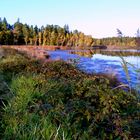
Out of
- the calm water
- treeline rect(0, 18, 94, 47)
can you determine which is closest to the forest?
treeline rect(0, 18, 94, 47)

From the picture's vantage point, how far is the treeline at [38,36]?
12381cm

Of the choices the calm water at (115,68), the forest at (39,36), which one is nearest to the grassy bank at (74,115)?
the calm water at (115,68)

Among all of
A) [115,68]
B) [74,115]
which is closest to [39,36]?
[115,68]

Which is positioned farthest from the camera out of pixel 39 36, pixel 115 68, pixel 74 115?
pixel 39 36

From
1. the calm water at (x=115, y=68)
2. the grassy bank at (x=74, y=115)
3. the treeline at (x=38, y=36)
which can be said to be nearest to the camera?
the grassy bank at (x=74, y=115)

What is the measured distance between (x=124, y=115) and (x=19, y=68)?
8.41 metres

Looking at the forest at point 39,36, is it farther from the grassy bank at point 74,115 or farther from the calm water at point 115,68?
the grassy bank at point 74,115

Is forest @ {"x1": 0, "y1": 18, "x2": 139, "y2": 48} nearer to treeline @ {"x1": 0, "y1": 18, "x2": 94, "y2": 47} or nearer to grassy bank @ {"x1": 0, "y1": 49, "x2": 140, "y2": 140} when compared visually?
treeline @ {"x1": 0, "y1": 18, "x2": 94, "y2": 47}

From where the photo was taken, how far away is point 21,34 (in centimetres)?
13888

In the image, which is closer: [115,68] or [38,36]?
[115,68]

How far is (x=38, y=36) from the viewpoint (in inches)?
5773

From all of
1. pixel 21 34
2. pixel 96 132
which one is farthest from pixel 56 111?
pixel 21 34

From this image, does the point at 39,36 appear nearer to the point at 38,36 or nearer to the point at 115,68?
the point at 38,36

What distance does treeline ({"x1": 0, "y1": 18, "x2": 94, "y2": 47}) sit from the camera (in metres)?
124
